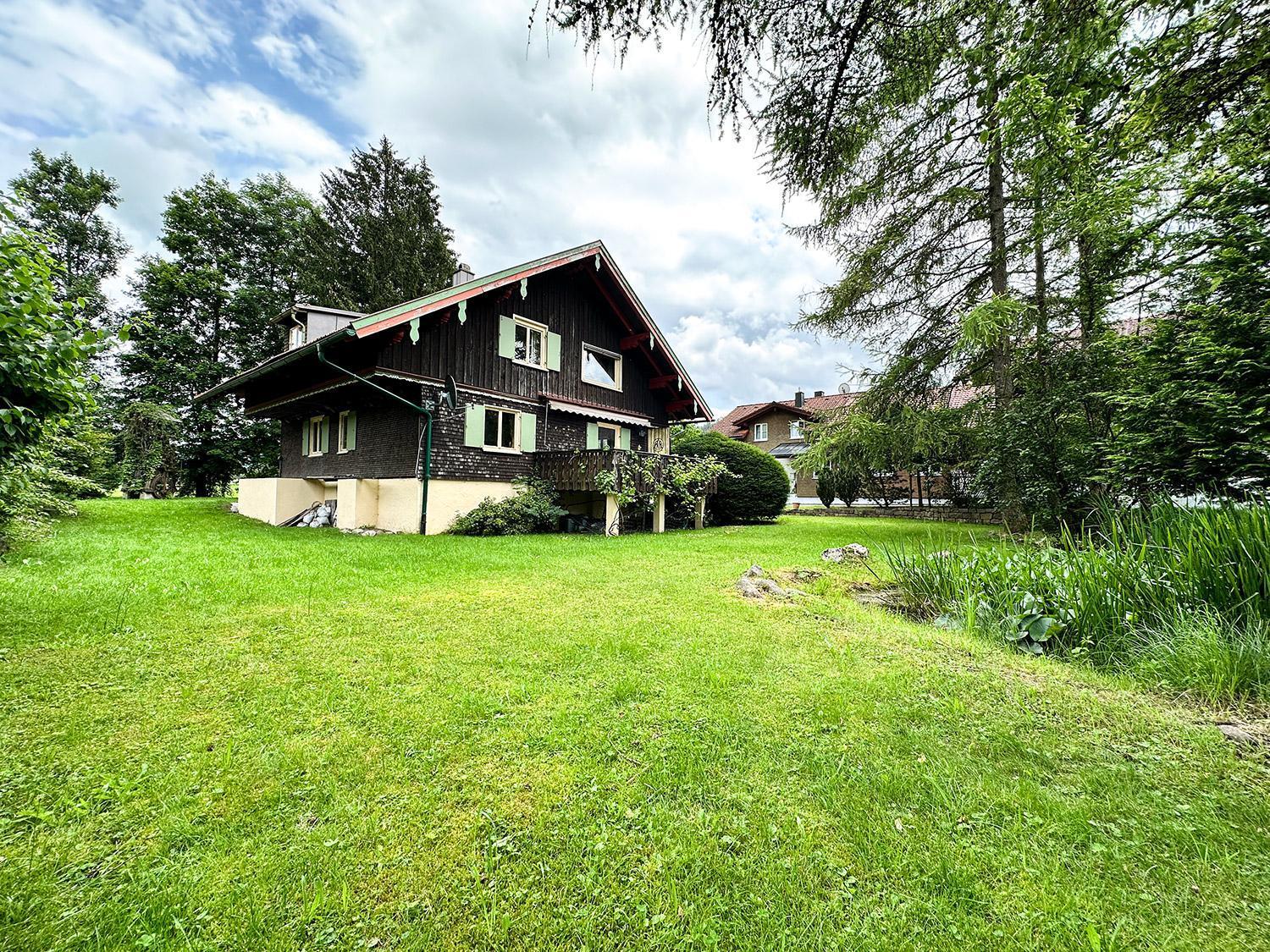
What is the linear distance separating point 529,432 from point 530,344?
258cm

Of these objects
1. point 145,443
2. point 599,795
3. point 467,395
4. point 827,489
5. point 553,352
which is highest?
point 553,352

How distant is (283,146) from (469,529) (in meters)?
10.1

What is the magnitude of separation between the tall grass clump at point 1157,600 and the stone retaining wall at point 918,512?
1294 centimetres

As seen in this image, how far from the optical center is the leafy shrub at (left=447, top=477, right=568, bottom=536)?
1170 cm

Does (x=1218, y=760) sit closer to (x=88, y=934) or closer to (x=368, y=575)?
(x=88, y=934)

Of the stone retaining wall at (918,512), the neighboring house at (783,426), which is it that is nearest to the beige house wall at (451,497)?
the stone retaining wall at (918,512)

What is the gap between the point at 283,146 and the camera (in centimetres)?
1157

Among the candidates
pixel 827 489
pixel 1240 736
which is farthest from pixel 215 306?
pixel 1240 736

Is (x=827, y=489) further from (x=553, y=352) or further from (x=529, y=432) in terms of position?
(x=529, y=432)

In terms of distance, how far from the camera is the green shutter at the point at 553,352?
46.7 ft

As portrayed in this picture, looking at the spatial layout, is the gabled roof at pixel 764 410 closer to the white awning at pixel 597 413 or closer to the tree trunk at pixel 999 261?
the white awning at pixel 597 413

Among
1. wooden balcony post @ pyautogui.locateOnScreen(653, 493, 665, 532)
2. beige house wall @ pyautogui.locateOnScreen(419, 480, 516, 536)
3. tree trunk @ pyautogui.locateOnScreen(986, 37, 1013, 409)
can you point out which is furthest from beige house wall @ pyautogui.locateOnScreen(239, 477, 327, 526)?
tree trunk @ pyautogui.locateOnScreen(986, 37, 1013, 409)

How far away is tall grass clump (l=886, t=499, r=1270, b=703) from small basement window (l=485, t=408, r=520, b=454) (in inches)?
421

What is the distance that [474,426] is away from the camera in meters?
12.5
